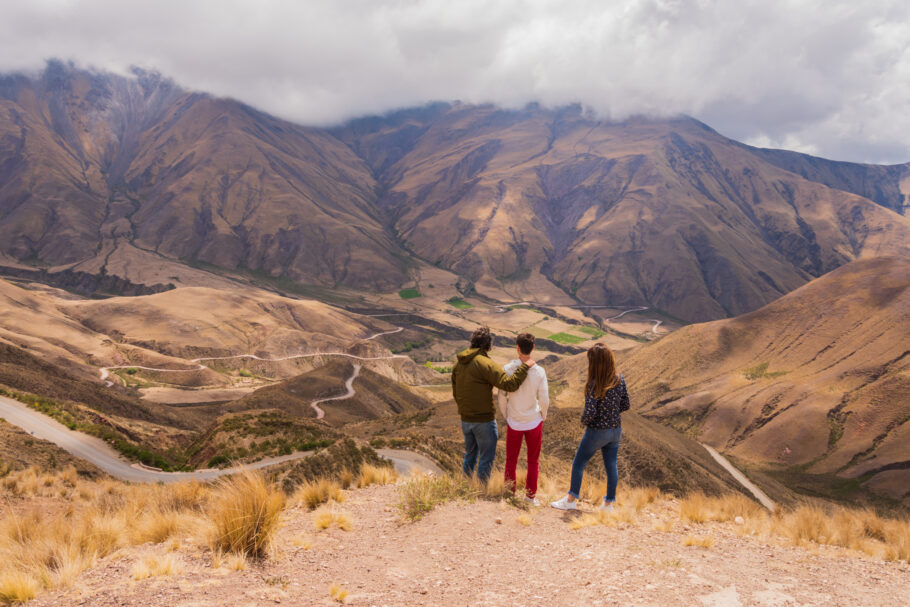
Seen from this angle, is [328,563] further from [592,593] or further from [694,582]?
[694,582]

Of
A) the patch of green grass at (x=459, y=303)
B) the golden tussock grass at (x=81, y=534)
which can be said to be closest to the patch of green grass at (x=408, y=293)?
the patch of green grass at (x=459, y=303)

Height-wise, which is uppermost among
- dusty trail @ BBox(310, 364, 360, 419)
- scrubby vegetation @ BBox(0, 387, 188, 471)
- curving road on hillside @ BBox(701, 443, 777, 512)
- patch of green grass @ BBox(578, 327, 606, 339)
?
patch of green grass @ BBox(578, 327, 606, 339)

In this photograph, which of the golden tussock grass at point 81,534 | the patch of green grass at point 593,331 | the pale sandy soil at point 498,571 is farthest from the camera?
the patch of green grass at point 593,331

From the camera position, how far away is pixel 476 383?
9016 millimetres

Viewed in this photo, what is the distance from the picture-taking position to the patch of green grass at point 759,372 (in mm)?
69588

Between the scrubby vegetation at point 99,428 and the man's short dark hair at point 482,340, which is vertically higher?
the man's short dark hair at point 482,340

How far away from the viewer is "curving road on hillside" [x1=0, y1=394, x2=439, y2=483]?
21438 millimetres

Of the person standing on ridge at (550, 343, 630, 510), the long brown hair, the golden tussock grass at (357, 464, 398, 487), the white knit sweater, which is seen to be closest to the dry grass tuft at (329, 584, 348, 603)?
the white knit sweater

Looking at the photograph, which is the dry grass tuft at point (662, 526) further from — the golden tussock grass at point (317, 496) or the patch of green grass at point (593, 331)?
the patch of green grass at point (593, 331)

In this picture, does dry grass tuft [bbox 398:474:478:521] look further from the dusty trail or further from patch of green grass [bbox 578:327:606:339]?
patch of green grass [bbox 578:327:606:339]

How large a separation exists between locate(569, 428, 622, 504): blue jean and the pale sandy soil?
0.91 metres

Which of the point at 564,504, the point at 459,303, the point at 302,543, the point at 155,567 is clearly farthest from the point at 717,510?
the point at 459,303

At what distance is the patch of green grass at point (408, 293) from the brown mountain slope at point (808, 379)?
107 meters

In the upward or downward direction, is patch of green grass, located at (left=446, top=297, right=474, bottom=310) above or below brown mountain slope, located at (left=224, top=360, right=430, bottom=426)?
above
